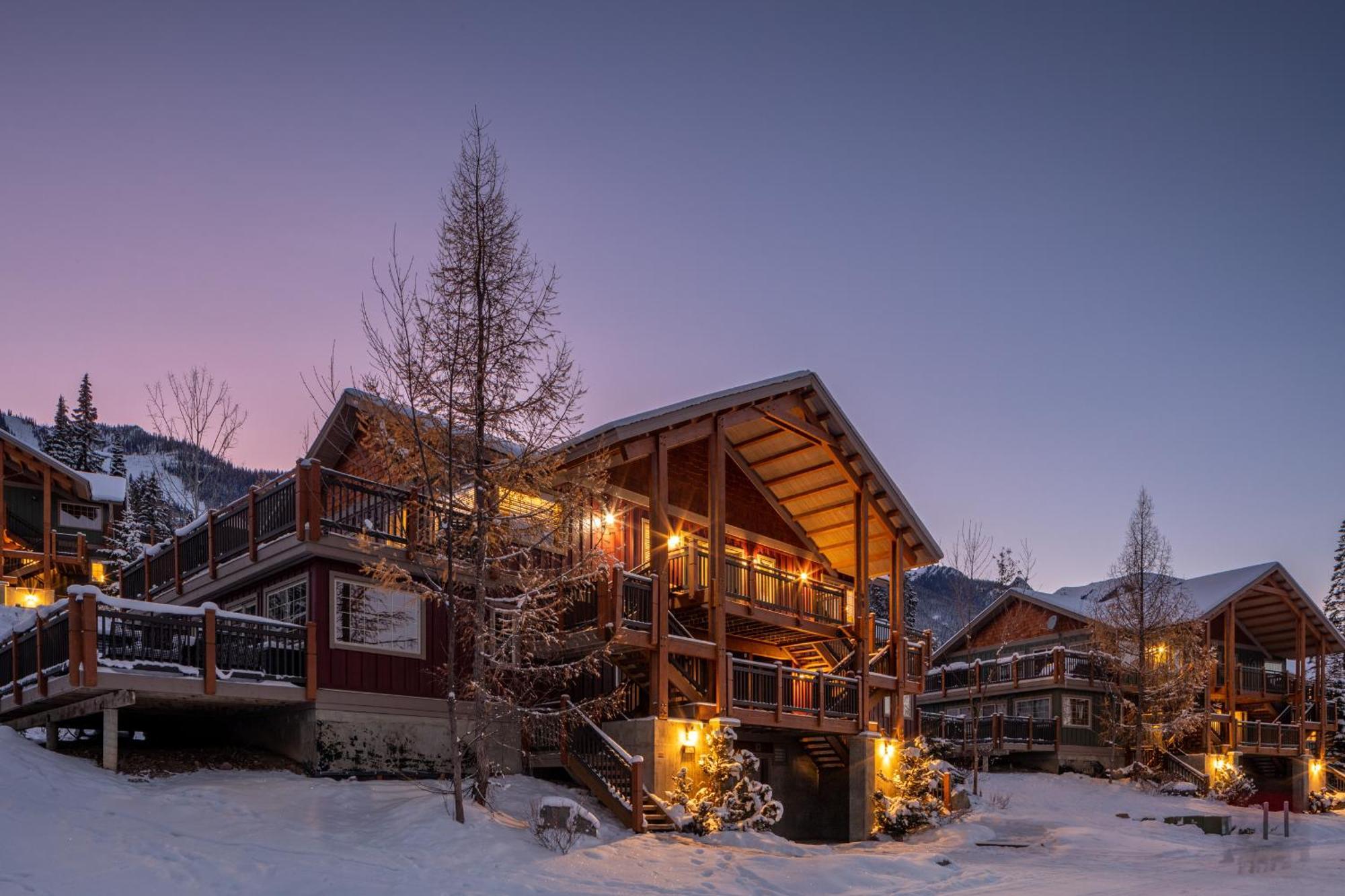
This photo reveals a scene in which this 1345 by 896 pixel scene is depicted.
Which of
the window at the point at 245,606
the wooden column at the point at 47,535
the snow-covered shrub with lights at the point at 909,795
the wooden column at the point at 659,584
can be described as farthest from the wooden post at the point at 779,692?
the wooden column at the point at 47,535

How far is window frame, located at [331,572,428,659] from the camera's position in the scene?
20.3 metres

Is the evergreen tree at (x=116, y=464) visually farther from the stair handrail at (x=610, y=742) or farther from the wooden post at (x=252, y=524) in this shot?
the stair handrail at (x=610, y=742)

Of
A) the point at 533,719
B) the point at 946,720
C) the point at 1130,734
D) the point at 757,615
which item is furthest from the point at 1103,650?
the point at 533,719

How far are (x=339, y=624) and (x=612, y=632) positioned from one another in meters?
4.89

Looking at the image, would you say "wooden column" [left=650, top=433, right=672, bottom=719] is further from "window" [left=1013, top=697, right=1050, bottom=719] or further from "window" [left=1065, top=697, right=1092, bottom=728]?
"window" [left=1065, top=697, right=1092, bottom=728]

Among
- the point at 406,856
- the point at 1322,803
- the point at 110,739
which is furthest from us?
the point at 1322,803

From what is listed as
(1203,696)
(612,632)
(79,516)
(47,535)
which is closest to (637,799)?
(612,632)

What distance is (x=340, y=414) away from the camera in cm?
2630

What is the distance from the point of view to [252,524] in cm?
2125

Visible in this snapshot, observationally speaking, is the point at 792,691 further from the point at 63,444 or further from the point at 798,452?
the point at 63,444

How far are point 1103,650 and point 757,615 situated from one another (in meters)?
20.6

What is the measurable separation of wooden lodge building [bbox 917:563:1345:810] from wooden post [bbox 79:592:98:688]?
26492mm

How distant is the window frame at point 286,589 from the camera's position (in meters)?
20.3

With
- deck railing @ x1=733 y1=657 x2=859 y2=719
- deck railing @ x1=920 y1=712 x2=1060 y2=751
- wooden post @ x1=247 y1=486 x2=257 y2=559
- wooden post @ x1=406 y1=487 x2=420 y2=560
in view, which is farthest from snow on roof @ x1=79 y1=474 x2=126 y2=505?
deck railing @ x1=733 y1=657 x2=859 y2=719
